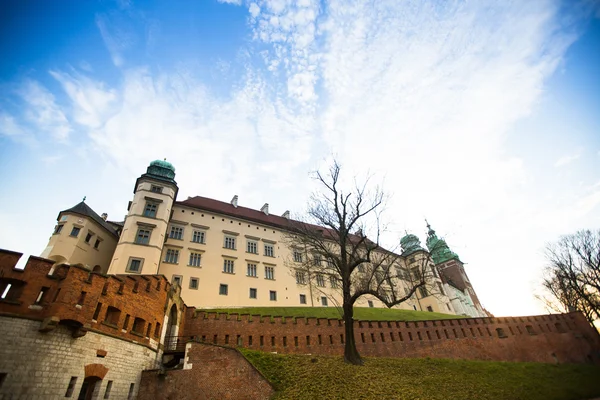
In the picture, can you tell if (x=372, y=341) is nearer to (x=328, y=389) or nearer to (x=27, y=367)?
(x=328, y=389)

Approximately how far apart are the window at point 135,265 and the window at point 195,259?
5167 mm

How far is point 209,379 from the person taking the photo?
44.4ft

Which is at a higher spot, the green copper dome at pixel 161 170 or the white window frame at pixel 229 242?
the green copper dome at pixel 161 170

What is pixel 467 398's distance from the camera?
14.1 meters

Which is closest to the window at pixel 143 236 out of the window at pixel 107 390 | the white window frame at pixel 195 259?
the white window frame at pixel 195 259

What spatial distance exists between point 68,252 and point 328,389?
26.0 meters

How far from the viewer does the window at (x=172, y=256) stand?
29.3 m

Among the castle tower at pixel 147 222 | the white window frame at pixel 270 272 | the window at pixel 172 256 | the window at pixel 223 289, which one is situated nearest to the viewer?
the castle tower at pixel 147 222

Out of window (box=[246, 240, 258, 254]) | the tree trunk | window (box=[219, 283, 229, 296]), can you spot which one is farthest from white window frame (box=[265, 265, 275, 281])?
the tree trunk

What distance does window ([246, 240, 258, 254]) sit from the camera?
35.1 m

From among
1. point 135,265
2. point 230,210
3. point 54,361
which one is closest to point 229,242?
point 230,210

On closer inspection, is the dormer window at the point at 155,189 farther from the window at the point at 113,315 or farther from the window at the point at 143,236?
the window at the point at 113,315

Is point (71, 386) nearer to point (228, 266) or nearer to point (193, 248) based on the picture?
point (193, 248)

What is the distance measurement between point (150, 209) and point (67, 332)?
19.5 m
